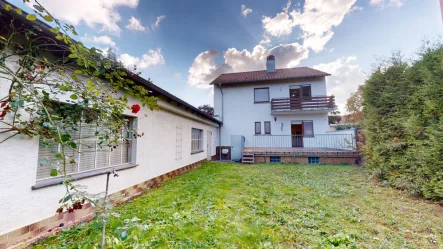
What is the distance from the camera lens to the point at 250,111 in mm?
13703

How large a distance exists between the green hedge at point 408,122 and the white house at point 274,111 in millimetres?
5827

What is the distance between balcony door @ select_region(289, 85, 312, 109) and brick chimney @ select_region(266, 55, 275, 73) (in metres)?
2.67

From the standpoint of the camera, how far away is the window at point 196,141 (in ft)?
29.6

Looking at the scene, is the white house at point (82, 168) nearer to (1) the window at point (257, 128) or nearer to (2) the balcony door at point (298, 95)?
(1) the window at point (257, 128)

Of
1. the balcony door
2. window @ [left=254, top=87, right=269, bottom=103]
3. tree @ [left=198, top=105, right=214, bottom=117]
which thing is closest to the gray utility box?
window @ [left=254, top=87, right=269, bottom=103]

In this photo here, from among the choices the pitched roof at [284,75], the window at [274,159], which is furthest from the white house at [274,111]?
the window at [274,159]

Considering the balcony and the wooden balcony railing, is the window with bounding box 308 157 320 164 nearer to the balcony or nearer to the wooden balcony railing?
the balcony

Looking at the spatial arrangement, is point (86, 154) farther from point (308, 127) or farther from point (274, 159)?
point (308, 127)

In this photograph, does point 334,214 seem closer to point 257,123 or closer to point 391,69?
point 391,69

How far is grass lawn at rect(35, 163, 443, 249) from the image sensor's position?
239 centimetres

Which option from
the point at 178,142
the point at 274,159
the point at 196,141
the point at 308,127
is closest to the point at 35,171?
the point at 178,142

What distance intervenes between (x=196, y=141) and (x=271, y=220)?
688 centimetres

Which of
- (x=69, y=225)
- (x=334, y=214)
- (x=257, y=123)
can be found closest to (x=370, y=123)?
(x=334, y=214)

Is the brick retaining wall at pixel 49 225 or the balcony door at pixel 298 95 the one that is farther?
the balcony door at pixel 298 95
